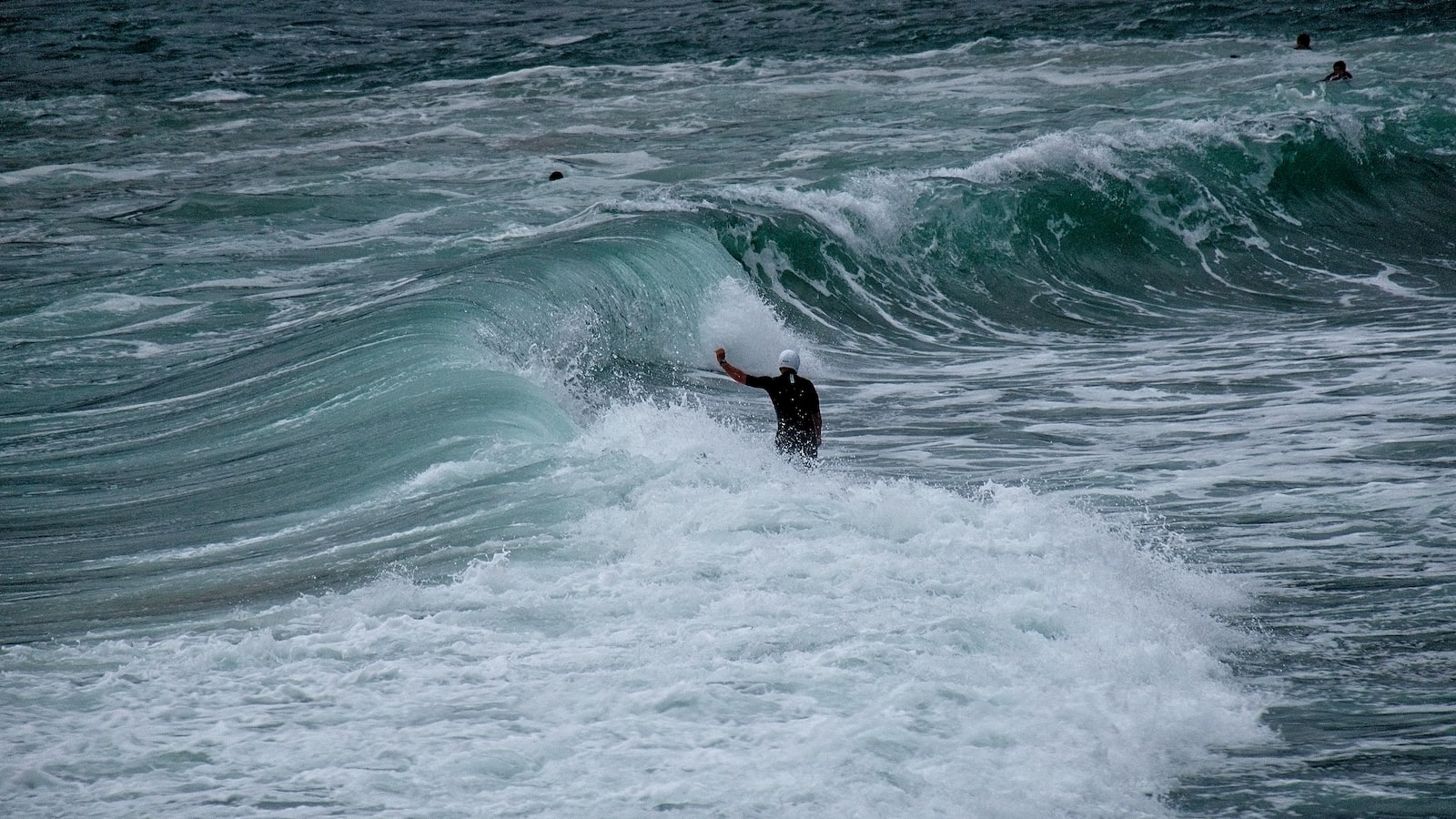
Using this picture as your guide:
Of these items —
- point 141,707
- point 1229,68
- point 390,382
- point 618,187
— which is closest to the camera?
point 141,707

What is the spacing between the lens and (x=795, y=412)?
364 inches

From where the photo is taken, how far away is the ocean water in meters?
5.57

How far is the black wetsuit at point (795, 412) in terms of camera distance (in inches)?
364

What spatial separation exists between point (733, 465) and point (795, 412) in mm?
983

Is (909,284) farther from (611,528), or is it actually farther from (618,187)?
(611,528)

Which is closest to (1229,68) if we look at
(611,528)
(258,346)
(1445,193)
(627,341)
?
(1445,193)

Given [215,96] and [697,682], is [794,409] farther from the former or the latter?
Answer: [215,96]

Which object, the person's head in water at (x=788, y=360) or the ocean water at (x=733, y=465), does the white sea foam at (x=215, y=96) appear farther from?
the person's head in water at (x=788, y=360)

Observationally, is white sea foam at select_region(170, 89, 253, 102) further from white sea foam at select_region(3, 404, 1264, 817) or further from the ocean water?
white sea foam at select_region(3, 404, 1264, 817)

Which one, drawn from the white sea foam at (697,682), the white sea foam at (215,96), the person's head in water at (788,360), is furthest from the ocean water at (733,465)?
the white sea foam at (215,96)

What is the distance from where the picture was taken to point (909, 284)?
17.0 m

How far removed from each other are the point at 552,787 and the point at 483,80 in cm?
2577

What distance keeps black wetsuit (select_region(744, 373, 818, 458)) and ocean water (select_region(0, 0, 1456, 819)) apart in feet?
1.10

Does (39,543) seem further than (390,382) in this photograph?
No
